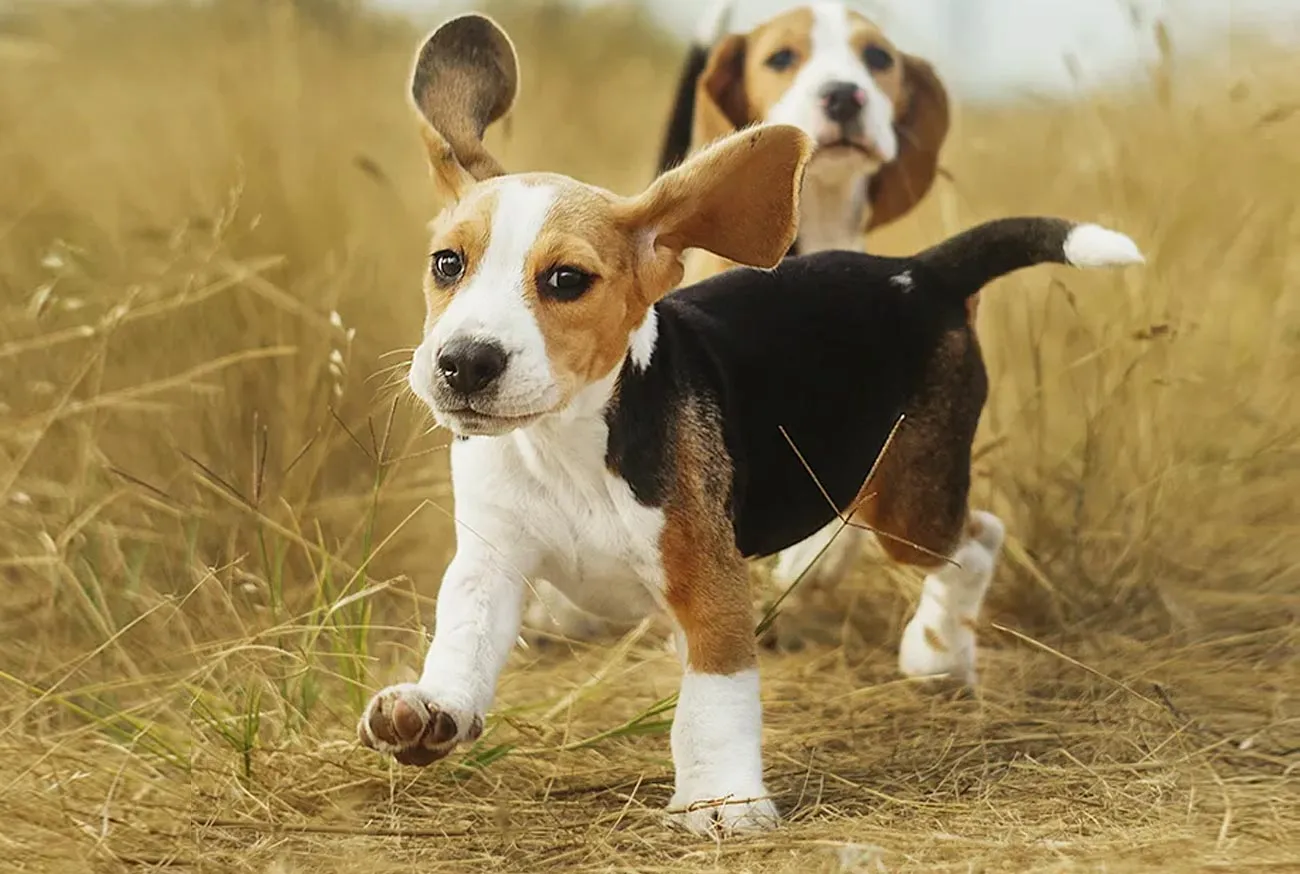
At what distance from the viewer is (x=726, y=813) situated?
2.64m

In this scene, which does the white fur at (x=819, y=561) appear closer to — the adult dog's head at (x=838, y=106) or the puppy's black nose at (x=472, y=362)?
the adult dog's head at (x=838, y=106)

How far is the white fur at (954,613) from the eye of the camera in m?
3.32

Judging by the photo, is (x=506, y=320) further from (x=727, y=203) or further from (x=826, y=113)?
(x=826, y=113)

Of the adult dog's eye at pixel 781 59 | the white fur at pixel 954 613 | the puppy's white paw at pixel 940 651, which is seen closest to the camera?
the white fur at pixel 954 613

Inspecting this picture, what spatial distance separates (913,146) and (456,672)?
2.21 metres

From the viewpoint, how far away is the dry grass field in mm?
2807

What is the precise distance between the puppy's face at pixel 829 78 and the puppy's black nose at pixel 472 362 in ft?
5.79

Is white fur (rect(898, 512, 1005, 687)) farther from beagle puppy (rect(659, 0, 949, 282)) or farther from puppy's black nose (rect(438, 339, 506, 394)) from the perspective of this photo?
puppy's black nose (rect(438, 339, 506, 394))

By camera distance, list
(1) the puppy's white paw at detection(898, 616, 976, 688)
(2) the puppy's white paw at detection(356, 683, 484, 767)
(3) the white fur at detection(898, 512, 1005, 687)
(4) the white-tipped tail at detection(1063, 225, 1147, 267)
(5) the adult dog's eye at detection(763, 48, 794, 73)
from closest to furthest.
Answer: (2) the puppy's white paw at detection(356, 683, 484, 767)
(4) the white-tipped tail at detection(1063, 225, 1147, 267)
(3) the white fur at detection(898, 512, 1005, 687)
(1) the puppy's white paw at detection(898, 616, 976, 688)
(5) the adult dog's eye at detection(763, 48, 794, 73)

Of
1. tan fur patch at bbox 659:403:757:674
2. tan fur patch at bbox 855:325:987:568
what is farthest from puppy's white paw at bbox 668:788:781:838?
tan fur patch at bbox 855:325:987:568

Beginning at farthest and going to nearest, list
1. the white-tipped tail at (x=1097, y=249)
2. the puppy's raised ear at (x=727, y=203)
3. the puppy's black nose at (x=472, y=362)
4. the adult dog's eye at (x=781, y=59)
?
the adult dog's eye at (x=781, y=59), the white-tipped tail at (x=1097, y=249), the puppy's raised ear at (x=727, y=203), the puppy's black nose at (x=472, y=362)

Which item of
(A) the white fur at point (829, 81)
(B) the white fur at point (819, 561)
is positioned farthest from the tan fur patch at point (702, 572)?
(A) the white fur at point (829, 81)

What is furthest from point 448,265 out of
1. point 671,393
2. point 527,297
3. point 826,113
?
point 826,113

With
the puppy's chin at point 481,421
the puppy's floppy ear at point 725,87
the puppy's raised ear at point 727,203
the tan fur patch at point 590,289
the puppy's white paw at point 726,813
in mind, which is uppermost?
the puppy's floppy ear at point 725,87
